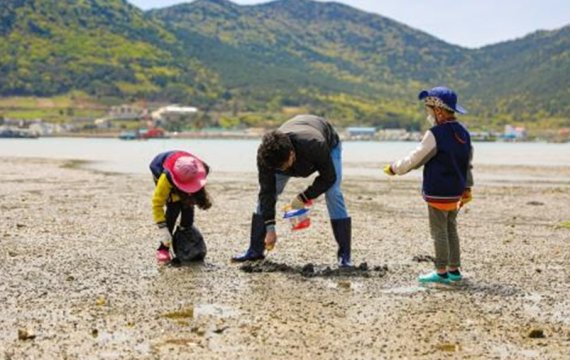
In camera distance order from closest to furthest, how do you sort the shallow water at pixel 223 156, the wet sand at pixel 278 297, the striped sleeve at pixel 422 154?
Answer: the wet sand at pixel 278 297, the striped sleeve at pixel 422 154, the shallow water at pixel 223 156

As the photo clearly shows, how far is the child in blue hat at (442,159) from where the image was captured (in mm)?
8461

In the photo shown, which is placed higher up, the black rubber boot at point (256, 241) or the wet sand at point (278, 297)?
the black rubber boot at point (256, 241)

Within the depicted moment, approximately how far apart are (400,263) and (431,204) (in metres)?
1.92

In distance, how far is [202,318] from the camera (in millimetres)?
6918

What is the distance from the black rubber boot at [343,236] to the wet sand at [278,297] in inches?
12.3

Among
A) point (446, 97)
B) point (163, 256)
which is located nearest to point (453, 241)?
point (446, 97)

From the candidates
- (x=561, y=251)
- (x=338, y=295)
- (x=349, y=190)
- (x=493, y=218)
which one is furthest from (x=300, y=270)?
(x=349, y=190)

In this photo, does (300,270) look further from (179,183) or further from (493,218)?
(493,218)

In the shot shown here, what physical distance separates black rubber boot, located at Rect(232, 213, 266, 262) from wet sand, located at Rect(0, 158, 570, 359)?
9.7 inches

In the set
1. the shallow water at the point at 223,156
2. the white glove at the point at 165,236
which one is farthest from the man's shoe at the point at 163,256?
the shallow water at the point at 223,156

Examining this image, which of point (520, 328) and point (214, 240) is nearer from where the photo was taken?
point (520, 328)

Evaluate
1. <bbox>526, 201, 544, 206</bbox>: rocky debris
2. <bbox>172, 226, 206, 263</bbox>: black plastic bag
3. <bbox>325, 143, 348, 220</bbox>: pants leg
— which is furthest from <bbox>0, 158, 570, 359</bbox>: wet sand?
<bbox>526, 201, 544, 206</bbox>: rocky debris

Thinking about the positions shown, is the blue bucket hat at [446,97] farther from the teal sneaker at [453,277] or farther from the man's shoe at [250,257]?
the man's shoe at [250,257]

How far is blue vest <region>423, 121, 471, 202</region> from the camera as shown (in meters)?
8.46
